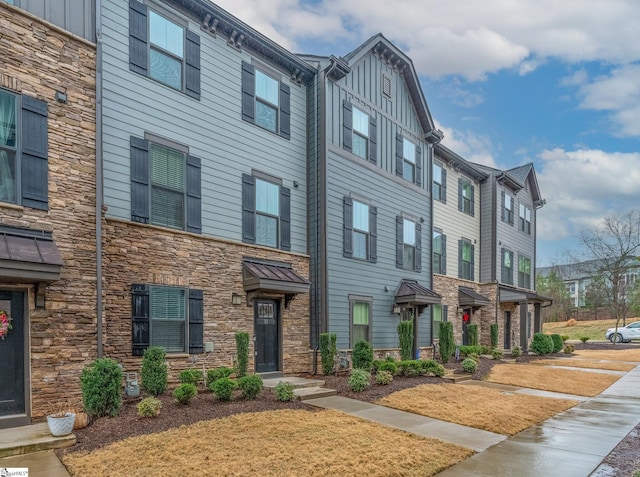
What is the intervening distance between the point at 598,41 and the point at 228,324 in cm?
1209

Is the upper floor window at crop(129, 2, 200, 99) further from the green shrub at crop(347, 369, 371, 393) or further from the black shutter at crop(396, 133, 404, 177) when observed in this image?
the black shutter at crop(396, 133, 404, 177)

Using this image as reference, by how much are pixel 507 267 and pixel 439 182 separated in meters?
7.18

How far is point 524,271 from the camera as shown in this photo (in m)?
26.8

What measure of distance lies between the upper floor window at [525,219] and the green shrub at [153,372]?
877 inches

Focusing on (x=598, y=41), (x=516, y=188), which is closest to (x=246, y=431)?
(x=598, y=41)

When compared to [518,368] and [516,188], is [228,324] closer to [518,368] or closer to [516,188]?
[518,368]

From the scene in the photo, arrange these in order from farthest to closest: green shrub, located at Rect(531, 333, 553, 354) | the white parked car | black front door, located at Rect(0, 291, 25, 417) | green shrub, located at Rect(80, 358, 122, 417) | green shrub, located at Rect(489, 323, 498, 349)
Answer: the white parked car
green shrub, located at Rect(531, 333, 553, 354)
green shrub, located at Rect(489, 323, 498, 349)
green shrub, located at Rect(80, 358, 122, 417)
black front door, located at Rect(0, 291, 25, 417)

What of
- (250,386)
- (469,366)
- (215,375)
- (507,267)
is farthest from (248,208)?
(507,267)

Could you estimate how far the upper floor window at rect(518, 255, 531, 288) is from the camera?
85.9ft

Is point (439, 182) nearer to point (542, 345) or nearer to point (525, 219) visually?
point (542, 345)

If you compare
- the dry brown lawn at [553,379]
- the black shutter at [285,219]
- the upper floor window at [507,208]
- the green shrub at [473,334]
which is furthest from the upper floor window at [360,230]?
the upper floor window at [507,208]

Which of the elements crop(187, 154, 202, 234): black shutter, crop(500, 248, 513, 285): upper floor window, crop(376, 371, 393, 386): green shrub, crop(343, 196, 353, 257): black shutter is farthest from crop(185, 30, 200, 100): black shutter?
crop(500, 248, 513, 285): upper floor window

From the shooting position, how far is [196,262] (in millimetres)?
10359

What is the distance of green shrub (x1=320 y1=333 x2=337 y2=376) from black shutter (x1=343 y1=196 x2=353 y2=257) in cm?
254
